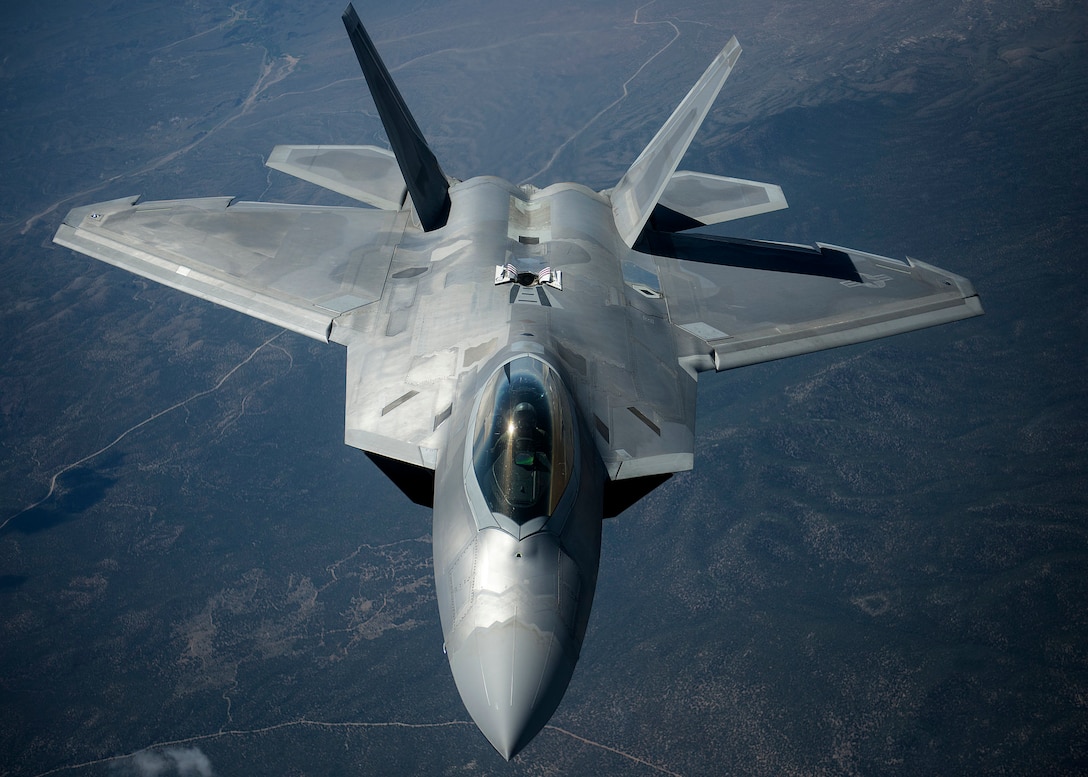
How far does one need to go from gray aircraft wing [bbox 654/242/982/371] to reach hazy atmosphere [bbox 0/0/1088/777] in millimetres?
52832

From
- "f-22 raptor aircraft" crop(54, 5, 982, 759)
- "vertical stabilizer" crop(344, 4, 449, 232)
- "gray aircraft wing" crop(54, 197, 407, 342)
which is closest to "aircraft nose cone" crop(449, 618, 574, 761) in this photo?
"f-22 raptor aircraft" crop(54, 5, 982, 759)

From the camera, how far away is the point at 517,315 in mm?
14352

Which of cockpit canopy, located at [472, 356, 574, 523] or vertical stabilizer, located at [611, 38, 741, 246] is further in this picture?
vertical stabilizer, located at [611, 38, 741, 246]

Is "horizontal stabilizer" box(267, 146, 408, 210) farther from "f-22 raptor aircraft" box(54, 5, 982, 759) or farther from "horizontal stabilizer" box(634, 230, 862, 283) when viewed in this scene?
"horizontal stabilizer" box(634, 230, 862, 283)

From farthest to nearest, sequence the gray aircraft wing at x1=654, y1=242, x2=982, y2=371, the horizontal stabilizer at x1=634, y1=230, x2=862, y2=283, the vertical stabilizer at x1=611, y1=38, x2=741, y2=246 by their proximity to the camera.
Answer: the horizontal stabilizer at x1=634, y1=230, x2=862, y2=283 < the vertical stabilizer at x1=611, y1=38, x2=741, y2=246 < the gray aircraft wing at x1=654, y1=242, x2=982, y2=371

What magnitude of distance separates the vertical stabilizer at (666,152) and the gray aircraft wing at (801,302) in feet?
4.21

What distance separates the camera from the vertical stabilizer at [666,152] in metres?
16.9

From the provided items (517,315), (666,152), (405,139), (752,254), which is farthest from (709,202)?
(405,139)

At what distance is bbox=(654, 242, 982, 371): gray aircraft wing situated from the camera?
1542cm

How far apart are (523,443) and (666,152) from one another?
10540 millimetres

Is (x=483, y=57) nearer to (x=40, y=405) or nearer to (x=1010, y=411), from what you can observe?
(x=40, y=405)

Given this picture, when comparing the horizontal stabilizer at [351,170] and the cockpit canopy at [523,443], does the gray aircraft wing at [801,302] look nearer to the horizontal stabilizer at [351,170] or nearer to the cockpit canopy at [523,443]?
the cockpit canopy at [523,443]

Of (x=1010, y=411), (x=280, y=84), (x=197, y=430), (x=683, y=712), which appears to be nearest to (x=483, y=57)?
(x=280, y=84)

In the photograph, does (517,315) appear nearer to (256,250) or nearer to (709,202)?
(256,250)
